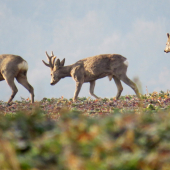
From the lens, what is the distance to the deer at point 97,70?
1483cm

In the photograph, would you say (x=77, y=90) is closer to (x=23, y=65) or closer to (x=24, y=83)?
(x=24, y=83)

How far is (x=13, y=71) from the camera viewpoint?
15.5m

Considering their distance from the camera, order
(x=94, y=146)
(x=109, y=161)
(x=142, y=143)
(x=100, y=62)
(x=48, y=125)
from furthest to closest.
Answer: (x=100, y=62)
(x=48, y=125)
(x=142, y=143)
(x=94, y=146)
(x=109, y=161)

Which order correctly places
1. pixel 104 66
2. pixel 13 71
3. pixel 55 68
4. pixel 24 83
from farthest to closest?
pixel 55 68
pixel 24 83
pixel 13 71
pixel 104 66

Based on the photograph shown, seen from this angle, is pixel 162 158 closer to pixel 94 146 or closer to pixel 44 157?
pixel 94 146

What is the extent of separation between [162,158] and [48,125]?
166cm

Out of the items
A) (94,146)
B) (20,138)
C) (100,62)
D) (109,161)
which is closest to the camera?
(109,161)

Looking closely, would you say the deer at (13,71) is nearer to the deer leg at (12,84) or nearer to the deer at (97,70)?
the deer leg at (12,84)

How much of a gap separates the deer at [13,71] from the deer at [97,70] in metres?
1.43

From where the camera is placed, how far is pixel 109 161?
10.1ft

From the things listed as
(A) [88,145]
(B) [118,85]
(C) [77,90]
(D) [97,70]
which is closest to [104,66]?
(D) [97,70]

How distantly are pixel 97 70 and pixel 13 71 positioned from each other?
3629 mm

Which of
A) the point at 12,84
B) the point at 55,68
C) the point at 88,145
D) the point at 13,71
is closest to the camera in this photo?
the point at 88,145

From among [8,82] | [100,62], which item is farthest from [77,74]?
[8,82]
